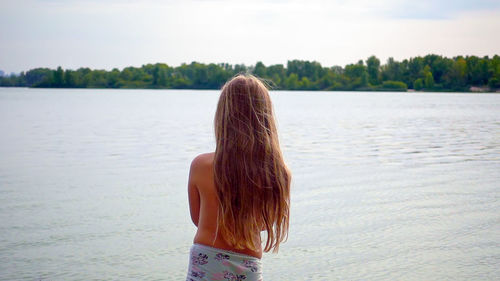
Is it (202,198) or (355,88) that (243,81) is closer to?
(202,198)

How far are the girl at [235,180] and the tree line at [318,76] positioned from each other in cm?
12861

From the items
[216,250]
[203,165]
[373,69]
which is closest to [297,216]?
[216,250]

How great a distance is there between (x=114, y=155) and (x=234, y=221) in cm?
Result: 1445

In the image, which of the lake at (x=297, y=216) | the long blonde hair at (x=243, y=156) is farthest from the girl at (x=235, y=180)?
the lake at (x=297, y=216)

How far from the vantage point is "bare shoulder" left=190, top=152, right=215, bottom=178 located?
8.72 ft

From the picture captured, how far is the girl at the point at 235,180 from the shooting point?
8.77ft

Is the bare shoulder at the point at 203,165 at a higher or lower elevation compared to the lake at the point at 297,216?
higher

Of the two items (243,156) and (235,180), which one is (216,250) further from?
(243,156)

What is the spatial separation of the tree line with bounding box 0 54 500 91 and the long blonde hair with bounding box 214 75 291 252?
422ft

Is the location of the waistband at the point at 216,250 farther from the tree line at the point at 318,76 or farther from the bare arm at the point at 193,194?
the tree line at the point at 318,76

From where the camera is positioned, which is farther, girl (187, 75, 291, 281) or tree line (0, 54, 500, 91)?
tree line (0, 54, 500, 91)

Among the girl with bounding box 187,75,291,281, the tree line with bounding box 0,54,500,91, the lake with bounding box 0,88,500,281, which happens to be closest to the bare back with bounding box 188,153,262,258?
the girl with bounding box 187,75,291,281

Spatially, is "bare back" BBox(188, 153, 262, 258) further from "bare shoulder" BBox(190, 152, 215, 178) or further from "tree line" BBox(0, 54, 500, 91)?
"tree line" BBox(0, 54, 500, 91)

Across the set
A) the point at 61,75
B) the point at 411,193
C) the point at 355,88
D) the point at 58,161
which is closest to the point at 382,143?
the point at 411,193
